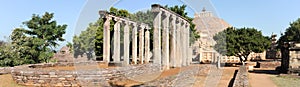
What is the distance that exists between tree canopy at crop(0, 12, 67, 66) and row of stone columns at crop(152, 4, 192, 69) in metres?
11.7

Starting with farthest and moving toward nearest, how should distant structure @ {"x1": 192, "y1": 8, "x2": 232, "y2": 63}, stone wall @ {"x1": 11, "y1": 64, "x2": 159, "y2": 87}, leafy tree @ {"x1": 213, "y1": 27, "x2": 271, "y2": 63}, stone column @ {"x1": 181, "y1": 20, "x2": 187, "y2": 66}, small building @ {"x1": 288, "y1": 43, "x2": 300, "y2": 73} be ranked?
1. distant structure @ {"x1": 192, "y1": 8, "x2": 232, "y2": 63}
2. leafy tree @ {"x1": 213, "y1": 27, "x2": 271, "y2": 63}
3. stone column @ {"x1": 181, "y1": 20, "x2": 187, "y2": 66}
4. small building @ {"x1": 288, "y1": 43, "x2": 300, "y2": 73}
5. stone wall @ {"x1": 11, "y1": 64, "x2": 159, "y2": 87}

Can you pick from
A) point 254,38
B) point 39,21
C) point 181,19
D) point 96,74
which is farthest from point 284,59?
point 39,21

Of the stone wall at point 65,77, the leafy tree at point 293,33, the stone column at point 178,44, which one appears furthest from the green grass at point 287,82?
the leafy tree at point 293,33

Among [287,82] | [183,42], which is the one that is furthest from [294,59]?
[183,42]

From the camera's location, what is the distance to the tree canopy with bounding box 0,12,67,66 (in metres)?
23.1

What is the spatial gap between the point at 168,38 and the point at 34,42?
1285cm

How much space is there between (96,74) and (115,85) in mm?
972

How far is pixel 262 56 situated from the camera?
47.4 metres

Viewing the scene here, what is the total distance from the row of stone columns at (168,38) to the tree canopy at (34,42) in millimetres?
11722

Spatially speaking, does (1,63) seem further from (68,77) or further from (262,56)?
(262,56)

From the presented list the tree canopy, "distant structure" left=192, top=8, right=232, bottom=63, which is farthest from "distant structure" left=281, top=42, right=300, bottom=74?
the tree canopy

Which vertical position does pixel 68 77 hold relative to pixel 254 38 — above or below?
below

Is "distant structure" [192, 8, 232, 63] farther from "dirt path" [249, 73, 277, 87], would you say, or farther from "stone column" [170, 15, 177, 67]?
Answer: "dirt path" [249, 73, 277, 87]

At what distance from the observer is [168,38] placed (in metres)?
20.0
